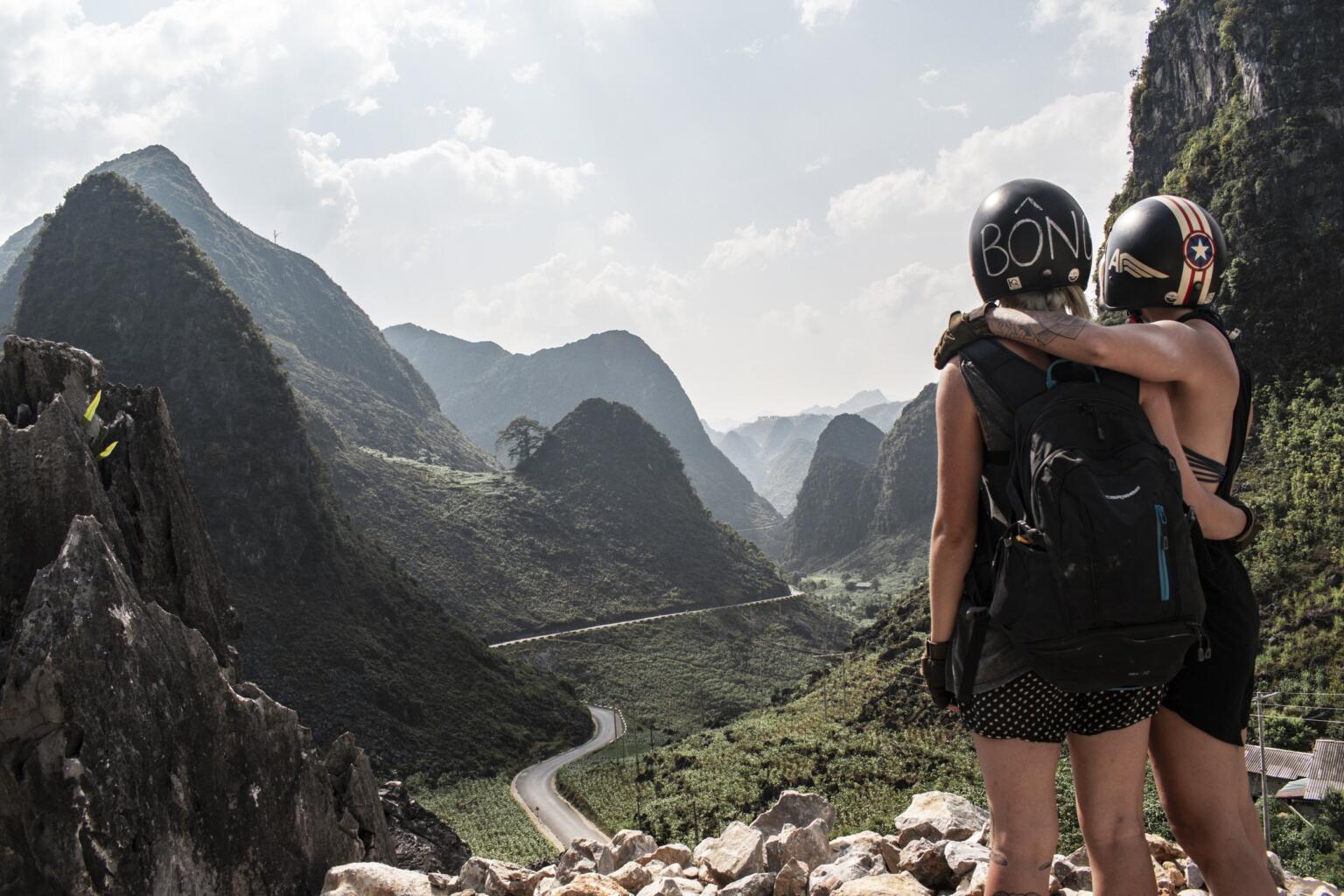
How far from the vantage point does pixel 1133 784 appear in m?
2.71

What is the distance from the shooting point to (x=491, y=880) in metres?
4.93

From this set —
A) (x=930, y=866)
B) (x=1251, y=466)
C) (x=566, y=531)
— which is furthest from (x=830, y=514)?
(x=930, y=866)

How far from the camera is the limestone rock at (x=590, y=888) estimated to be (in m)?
4.32

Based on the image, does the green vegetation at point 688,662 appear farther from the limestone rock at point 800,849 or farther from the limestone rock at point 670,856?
the limestone rock at point 800,849

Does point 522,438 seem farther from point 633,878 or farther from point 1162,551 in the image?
point 1162,551

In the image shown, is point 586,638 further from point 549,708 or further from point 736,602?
point 736,602

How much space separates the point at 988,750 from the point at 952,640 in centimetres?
34

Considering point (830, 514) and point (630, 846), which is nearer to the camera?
point (630, 846)

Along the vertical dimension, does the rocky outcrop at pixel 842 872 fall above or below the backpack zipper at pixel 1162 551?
below

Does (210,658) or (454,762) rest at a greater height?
(210,658)

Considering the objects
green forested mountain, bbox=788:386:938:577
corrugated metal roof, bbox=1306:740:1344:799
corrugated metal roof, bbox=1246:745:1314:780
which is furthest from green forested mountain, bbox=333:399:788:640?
corrugated metal roof, bbox=1306:740:1344:799

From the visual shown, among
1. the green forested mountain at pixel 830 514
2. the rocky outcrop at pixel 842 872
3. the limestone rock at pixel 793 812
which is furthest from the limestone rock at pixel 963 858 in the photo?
the green forested mountain at pixel 830 514

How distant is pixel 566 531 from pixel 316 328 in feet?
239

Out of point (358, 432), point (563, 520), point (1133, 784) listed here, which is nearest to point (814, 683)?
point (563, 520)
